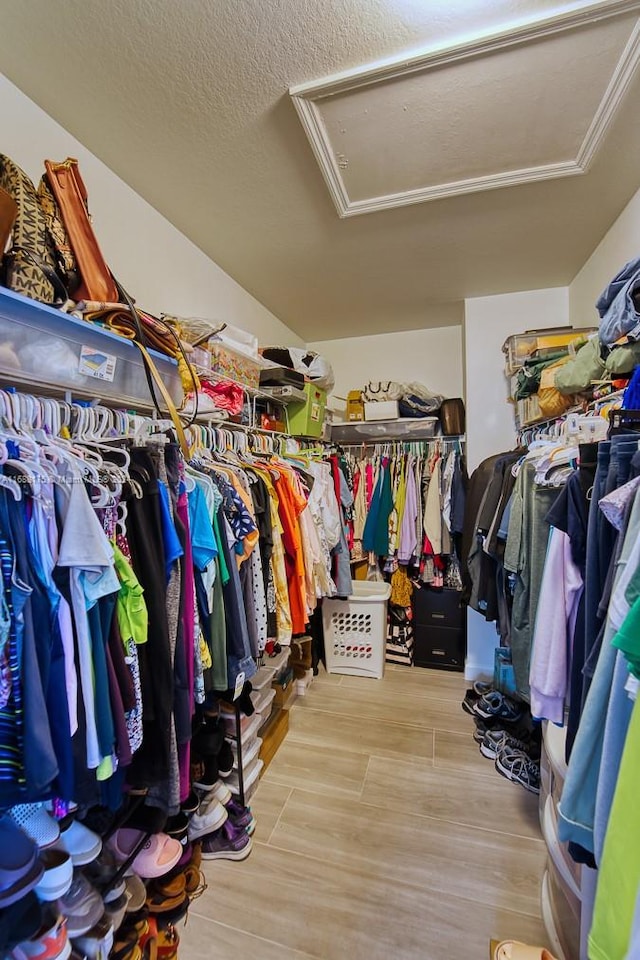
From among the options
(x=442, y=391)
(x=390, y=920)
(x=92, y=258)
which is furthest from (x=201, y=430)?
(x=442, y=391)

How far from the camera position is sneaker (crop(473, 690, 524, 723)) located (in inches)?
82.9

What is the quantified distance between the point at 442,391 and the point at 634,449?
8.31 feet

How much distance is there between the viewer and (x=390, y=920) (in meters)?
1.25

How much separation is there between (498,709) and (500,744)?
0.22 m

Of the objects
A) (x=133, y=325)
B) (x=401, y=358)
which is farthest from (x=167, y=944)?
(x=401, y=358)

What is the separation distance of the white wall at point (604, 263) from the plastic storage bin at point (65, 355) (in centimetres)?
181

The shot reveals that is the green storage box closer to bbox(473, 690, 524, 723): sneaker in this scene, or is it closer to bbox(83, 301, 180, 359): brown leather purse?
bbox(83, 301, 180, 359): brown leather purse

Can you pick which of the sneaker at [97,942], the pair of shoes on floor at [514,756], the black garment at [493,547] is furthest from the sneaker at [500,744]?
the sneaker at [97,942]

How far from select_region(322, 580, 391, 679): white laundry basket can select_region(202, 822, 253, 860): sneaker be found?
1346 millimetres

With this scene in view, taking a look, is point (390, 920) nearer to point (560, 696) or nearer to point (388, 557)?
point (560, 696)

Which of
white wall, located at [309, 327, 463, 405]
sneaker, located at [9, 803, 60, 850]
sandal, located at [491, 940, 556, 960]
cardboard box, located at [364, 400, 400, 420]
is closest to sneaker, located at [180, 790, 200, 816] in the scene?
sneaker, located at [9, 803, 60, 850]

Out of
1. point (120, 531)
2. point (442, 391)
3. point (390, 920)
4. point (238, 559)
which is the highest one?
point (442, 391)

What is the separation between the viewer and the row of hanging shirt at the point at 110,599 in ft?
2.28

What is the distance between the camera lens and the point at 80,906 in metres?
0.94
